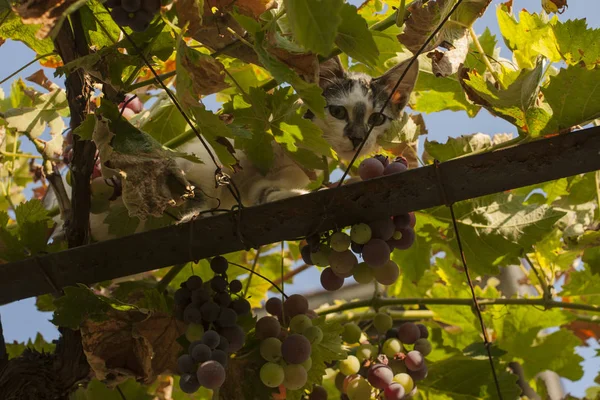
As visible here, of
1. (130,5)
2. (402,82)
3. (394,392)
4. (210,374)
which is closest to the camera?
(130,5)

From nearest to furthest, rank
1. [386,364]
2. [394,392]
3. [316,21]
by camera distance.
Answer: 1. [316,21]
2. [394,392]
3. [386,364]

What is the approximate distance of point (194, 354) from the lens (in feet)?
4.84

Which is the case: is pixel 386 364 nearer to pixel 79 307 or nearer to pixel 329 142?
pixel 79 307

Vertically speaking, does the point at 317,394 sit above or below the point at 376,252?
below

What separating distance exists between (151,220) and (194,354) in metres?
0.62

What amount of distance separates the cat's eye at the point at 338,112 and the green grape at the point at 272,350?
1289mm

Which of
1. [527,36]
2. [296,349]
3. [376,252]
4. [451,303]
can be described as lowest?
[296,349]

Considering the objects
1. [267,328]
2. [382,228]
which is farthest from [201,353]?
[382,228]

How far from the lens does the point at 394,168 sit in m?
1.58

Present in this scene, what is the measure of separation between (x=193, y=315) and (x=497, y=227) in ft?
2.71

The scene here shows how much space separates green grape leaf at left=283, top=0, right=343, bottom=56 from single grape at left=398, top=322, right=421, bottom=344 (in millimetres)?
1174

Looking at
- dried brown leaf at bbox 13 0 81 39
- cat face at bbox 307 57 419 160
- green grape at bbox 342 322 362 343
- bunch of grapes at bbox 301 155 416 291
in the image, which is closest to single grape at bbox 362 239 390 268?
bunch of grapes at bbox 301 155 416 291

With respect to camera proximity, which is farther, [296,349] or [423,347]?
[423,347]

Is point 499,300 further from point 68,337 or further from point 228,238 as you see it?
point 68,337
